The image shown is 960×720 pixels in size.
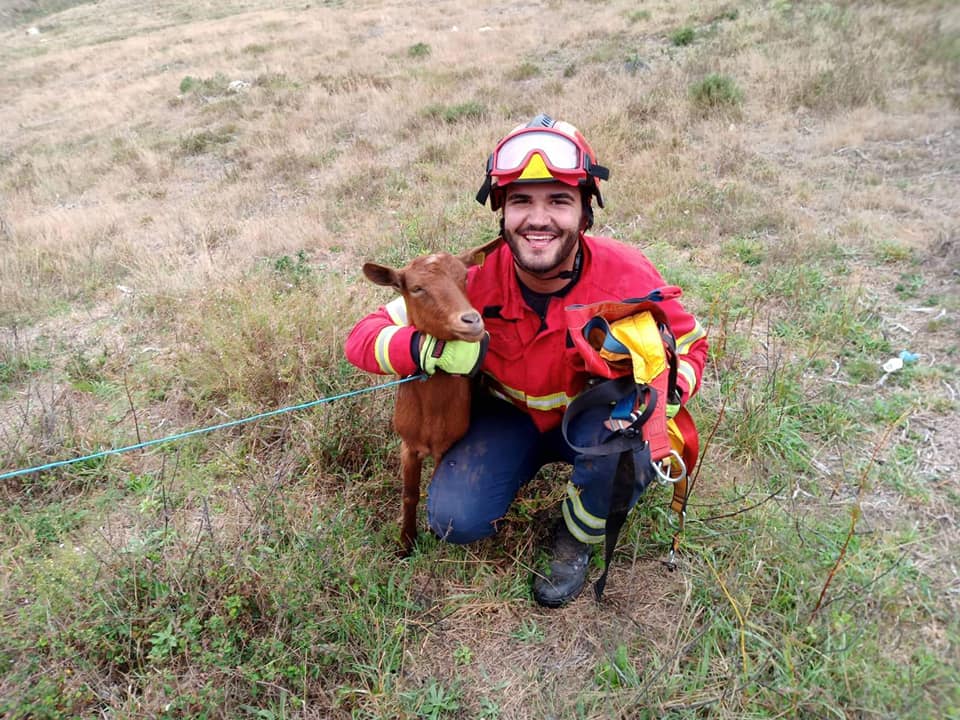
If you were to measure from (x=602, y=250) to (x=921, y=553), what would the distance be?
6.05 ft

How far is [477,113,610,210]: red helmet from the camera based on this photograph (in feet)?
7.34

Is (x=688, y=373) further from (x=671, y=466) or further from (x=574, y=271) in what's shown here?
(x=574, y=271)

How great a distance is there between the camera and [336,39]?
16.7 metres

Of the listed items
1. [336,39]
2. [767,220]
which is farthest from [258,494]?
[336,39]

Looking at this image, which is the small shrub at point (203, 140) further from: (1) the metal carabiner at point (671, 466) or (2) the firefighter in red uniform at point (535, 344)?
(1) the metal carabiner at point (671, 466)

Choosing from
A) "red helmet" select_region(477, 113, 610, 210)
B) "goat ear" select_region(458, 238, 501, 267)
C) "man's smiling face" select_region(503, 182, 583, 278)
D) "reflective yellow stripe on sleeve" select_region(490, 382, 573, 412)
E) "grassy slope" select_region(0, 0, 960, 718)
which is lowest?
"grassy slope" select_region(0, 0, 960, 718)

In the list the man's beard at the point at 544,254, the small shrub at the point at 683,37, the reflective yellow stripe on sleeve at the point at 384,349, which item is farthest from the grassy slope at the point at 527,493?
the small shrub at the point at 683,37

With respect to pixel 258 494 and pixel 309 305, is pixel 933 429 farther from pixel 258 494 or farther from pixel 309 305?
pixel 309 305

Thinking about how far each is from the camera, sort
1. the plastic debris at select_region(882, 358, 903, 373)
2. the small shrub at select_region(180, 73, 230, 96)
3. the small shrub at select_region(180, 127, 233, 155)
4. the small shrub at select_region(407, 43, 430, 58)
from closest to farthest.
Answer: the plastic debris at select_region(882, 358, 903, 373) → the small shrub at select_region(180, 127, 233, 155) → the small shrub at select_region(180, 73, 230, 96) → the small shrub at select_region(407, 43, 430, 58)

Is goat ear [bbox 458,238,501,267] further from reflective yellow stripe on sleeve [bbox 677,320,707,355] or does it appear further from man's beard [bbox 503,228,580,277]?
reflective yellow stripe on sleeve [bbox 677,320,707,355]

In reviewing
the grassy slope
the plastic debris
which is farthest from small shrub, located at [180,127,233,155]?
the plastic debris

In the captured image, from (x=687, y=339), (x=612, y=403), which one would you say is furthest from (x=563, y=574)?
(x=687, y=339)

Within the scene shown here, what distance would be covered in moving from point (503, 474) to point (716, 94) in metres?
7.18

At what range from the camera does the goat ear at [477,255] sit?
7.81 ft
